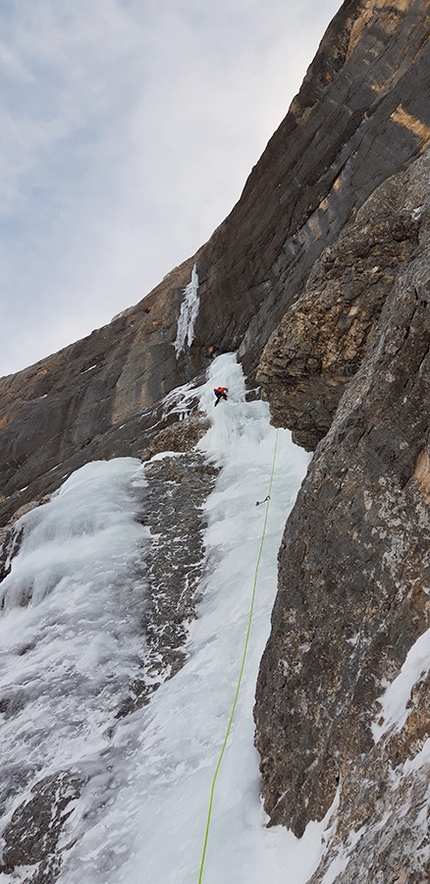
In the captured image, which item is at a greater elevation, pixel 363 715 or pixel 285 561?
pixel 285 561

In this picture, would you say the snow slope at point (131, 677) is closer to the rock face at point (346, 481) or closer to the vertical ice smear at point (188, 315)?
the rock face at point (346, 481)

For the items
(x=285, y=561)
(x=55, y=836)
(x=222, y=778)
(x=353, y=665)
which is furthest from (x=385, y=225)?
(x=55, y=836)

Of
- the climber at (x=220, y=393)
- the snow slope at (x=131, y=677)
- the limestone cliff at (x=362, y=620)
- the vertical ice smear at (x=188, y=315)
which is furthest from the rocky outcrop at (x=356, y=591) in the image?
the vertical ice smear at (x=188, y=315)

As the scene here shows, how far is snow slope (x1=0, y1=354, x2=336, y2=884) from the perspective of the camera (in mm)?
5105

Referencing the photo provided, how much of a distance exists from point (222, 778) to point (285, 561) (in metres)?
2.26

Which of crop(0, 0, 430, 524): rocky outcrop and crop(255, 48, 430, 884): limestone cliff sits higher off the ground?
crop(0, 0, 430, 524): rocky outcrop

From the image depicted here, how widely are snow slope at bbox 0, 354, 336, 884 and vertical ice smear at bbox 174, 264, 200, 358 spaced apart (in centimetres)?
916

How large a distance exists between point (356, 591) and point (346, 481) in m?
1.02

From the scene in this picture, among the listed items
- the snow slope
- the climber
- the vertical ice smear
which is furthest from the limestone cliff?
the vertical ice smear

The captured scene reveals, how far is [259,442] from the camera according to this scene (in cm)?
1379

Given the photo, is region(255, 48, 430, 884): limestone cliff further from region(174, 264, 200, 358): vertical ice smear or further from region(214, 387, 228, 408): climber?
region(174, 264, 200, 358): vertical ice smear

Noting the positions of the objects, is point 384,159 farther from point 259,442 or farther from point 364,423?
point 364,423

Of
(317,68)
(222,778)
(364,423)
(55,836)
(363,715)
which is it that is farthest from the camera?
(317,68)

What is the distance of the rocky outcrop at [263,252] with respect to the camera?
14.3 m
